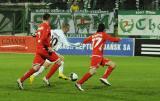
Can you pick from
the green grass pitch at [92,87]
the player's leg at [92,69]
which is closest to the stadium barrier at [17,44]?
the green grass pitch at [92,87]

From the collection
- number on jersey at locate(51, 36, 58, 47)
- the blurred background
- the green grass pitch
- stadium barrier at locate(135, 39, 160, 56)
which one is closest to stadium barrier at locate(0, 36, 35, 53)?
the blurred background

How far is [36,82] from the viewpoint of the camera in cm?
1875

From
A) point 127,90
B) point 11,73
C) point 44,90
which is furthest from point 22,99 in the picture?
point 11,73

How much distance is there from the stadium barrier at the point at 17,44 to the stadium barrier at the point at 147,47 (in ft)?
21.9

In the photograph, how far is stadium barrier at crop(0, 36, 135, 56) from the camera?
33344 millimetres

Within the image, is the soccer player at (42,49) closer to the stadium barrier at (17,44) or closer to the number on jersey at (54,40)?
the number on jersey at (54,40)

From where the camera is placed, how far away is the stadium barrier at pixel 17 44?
3544 centimetres

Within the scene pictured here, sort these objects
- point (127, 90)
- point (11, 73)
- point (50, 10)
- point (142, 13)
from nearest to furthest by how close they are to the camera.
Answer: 1. point (127, 90)
2. point (11, 73)
3. point (142, 13)
4. point (50, 10)

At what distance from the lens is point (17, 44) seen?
35.8 m

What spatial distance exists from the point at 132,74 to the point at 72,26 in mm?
14455

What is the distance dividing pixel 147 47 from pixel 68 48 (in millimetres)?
5147

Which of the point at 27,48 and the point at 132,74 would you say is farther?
the point at 27,48

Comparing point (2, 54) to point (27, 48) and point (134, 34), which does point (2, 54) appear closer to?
point (27, 48)

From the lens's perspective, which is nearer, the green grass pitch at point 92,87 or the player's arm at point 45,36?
the green grass pitch at point 92,87
